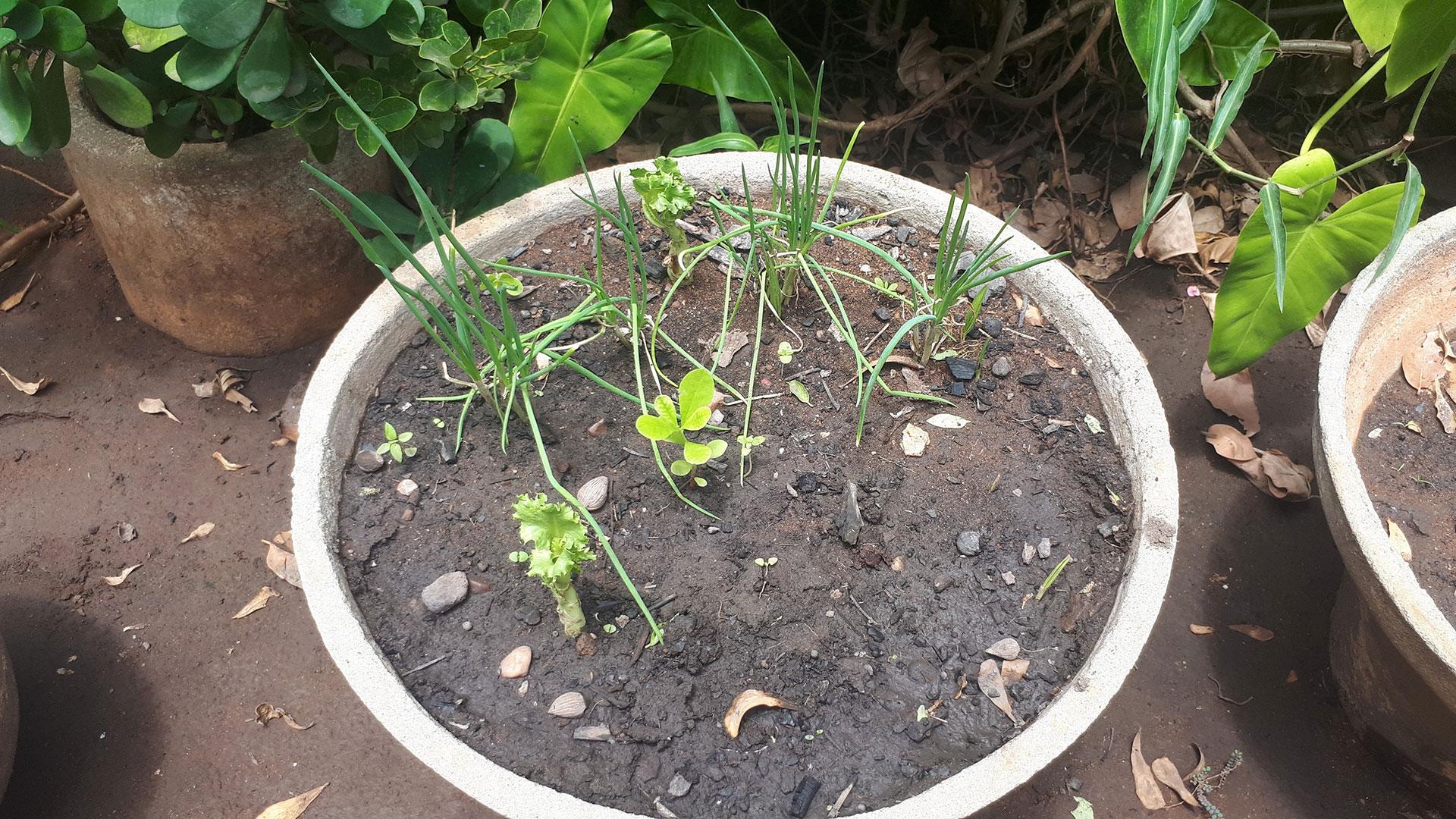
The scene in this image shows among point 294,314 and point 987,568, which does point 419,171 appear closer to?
point 294,314

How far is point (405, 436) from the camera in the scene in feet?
3.26

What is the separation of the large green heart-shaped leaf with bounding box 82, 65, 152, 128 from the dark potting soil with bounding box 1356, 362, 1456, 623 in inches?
66.4

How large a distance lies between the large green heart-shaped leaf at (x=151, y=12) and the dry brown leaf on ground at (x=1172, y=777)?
60.6 inches

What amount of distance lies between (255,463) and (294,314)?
0.27 metres

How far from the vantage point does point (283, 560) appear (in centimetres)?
146

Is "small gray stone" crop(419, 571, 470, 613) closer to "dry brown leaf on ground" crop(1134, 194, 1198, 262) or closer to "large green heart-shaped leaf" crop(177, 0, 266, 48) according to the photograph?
"large green heart-shaped leaf" crop(177, 0, 266, 48)

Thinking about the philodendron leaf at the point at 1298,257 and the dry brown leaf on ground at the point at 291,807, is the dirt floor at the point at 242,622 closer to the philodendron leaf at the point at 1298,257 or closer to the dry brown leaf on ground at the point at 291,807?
the dry brown leaf on ground at the point at 291,807

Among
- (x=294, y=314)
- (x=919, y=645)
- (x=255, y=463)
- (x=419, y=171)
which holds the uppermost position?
(x=419, y=171)

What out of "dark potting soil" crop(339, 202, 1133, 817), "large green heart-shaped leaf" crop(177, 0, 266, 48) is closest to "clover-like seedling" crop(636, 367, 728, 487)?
"dark potting soil" crop(339, 202, 1133, 817)

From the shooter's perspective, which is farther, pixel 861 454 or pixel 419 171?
pixel 419 171

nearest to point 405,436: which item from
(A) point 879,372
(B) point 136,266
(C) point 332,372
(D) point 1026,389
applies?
(C) point 332,372

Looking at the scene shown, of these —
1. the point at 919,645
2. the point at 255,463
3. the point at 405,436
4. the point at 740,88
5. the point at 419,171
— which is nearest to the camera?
the point at 919,645

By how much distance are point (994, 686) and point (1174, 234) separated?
4.05 feet

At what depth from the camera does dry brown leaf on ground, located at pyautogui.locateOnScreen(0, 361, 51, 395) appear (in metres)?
1.61
